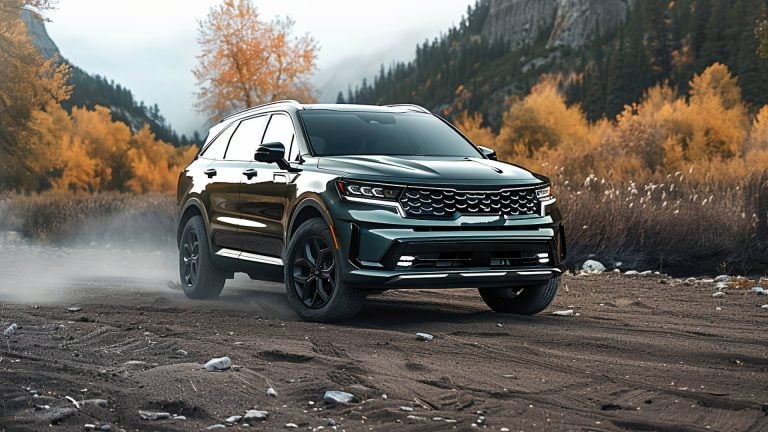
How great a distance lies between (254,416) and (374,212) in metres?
3.10

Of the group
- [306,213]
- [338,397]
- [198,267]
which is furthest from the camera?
[198,267]

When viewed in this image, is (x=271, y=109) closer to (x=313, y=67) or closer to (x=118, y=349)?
(x=118, y=349)

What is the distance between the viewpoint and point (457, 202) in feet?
26.3

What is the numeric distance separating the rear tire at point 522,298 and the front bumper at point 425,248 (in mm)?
771

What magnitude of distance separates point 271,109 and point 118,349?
371 cm

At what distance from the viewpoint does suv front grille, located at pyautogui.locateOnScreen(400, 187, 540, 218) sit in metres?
7.93

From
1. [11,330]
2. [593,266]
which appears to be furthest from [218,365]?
[593,266]

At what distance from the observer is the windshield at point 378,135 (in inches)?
359

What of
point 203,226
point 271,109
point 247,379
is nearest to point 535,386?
point 247,379

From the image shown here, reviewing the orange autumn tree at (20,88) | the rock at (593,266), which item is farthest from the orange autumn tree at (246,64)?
the rock at (593,266)

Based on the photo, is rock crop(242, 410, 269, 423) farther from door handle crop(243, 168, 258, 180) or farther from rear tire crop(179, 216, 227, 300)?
rear tire crop(179, 216, 227, 300)

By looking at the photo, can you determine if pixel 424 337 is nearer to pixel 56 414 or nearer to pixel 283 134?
pixel 283 134

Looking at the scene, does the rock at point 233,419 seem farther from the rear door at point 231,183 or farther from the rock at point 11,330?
the rear door at point 231,183

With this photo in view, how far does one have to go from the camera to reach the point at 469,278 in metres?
8.06
